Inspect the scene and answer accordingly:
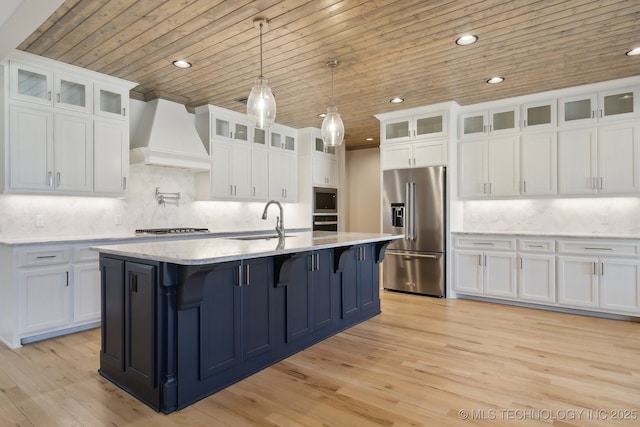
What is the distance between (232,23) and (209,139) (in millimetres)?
2453

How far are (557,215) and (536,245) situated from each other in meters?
0.71

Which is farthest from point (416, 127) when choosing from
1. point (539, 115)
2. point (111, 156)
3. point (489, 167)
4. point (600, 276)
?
point (111, 156)

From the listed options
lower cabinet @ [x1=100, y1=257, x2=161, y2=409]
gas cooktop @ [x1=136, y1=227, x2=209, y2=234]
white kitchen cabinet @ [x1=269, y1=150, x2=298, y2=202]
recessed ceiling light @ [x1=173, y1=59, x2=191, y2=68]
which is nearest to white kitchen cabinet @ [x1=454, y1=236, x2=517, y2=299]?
white kitchen cabinet @ [x1=269, y1=150, x2=298, y2=202]

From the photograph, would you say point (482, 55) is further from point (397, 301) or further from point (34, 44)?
point (34, 44)

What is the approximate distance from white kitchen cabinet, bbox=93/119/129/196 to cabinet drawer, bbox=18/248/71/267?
2.63 ft

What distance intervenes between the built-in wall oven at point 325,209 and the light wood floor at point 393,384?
122 inches

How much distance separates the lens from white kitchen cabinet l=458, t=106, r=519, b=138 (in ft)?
16.3

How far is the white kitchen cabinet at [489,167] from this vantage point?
4957 millimetres

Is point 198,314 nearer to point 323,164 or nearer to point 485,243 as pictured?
point 485,243

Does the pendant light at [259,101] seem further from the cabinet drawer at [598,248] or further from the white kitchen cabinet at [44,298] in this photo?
the cabinet drawer at [598,248]

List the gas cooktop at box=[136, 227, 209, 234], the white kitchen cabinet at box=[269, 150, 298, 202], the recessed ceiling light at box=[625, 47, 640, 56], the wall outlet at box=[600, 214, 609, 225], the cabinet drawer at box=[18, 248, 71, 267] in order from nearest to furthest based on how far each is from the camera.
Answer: the cabinet drawer at box=[18, 248, 71, 267] → the recessed ceiling light at box=[625, 47, 640, 56] → the gas cooktop at box=[136, 227, 209, 234] → the wall outlet at box=[600, 214, 609, 225] → the white kitchen cabinet at box=[269, 150, 298, 202]

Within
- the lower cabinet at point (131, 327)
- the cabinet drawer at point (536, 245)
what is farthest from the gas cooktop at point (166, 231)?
the cabinet drawer at point (536, 245)

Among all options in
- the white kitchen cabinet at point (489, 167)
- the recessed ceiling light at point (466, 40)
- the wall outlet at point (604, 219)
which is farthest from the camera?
the white kitchen cabinet at point (489, 167)

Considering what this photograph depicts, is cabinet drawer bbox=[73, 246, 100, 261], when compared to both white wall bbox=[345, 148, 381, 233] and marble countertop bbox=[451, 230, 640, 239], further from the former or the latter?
white wall bbox=[345, 148, 381, 233]
